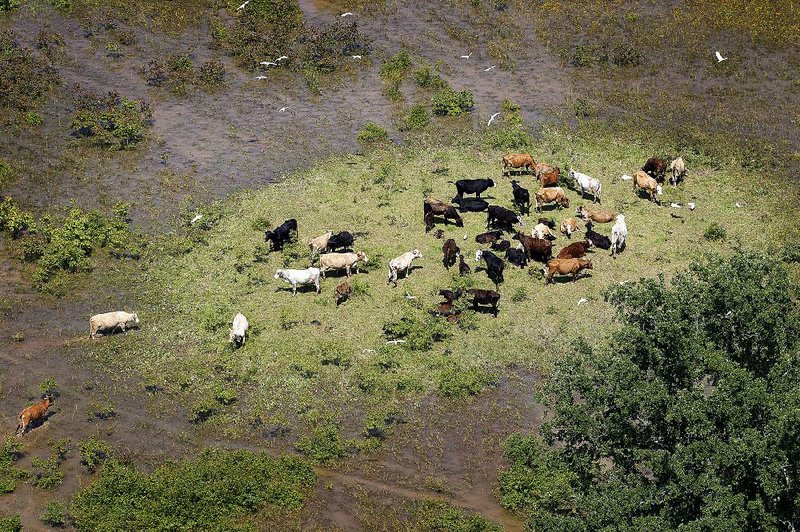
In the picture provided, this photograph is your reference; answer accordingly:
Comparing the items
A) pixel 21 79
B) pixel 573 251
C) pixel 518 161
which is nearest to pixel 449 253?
pixel 573 251

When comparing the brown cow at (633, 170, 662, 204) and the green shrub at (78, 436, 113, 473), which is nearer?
the green shrub at (78, 436, 113, 473)

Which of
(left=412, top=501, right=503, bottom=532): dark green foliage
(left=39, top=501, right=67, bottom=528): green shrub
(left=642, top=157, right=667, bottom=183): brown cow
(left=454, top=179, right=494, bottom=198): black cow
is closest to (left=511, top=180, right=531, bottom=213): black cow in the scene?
(left=454, top=179, right=494, bottom=198): black cow

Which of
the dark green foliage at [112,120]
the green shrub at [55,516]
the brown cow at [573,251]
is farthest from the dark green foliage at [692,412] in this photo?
the dark green foliage at [112,120]

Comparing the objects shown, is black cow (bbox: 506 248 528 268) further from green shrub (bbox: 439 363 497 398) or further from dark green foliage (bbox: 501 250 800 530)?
dark green foliage (bbox: 501 250 800 530)

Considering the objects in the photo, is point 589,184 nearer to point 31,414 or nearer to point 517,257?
point 517,257

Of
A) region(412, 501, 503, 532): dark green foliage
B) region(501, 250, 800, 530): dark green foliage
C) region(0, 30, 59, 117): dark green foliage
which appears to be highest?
region(501, 250, 800, 530): dark green foliage

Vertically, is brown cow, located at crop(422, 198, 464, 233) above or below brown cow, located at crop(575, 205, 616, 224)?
above

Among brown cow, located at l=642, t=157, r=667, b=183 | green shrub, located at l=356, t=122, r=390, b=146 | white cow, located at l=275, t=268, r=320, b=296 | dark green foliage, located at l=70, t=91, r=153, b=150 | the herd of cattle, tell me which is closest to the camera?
the herd of cattle

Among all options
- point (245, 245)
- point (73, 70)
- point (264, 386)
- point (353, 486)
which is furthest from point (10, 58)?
point (353, 486)
